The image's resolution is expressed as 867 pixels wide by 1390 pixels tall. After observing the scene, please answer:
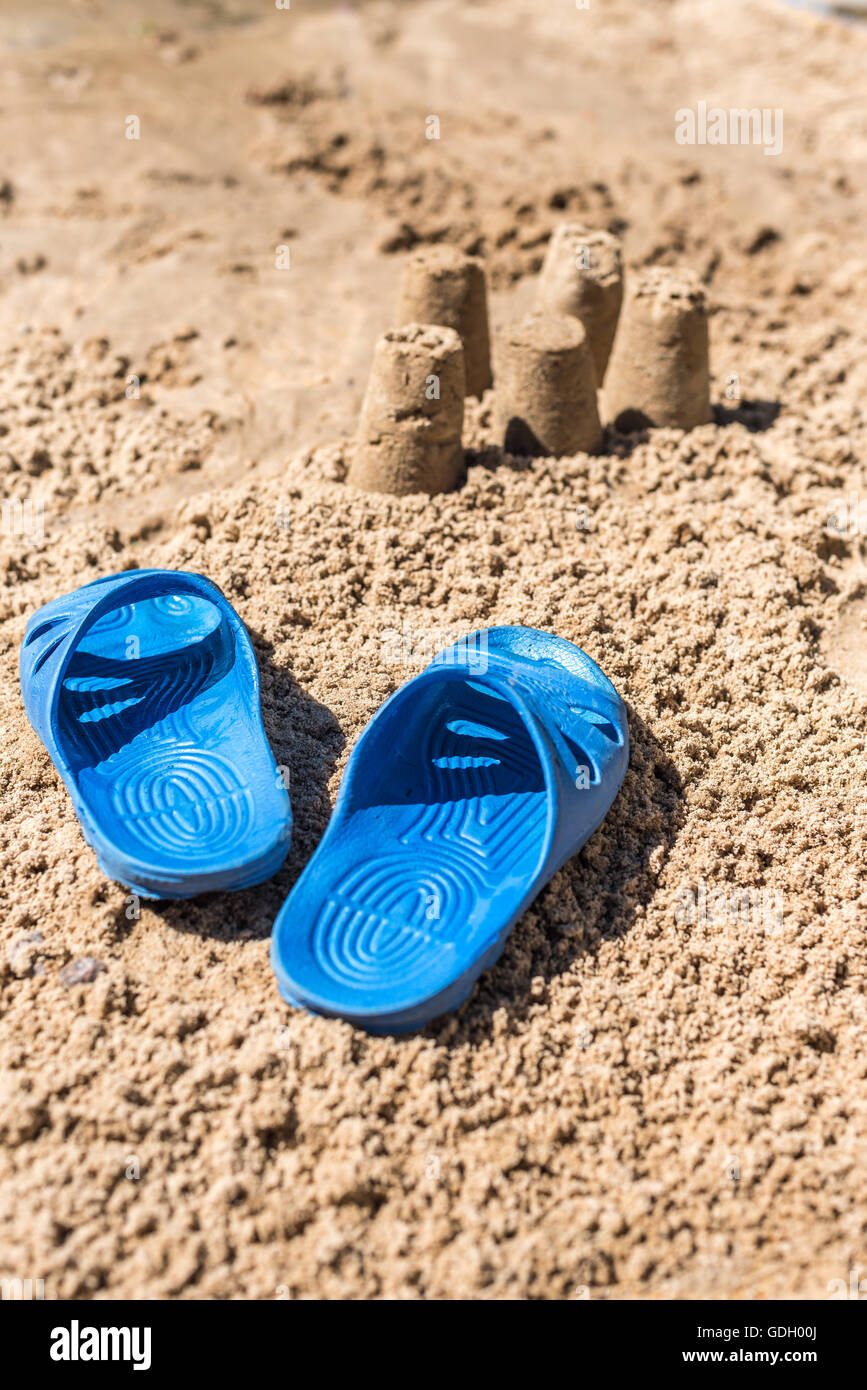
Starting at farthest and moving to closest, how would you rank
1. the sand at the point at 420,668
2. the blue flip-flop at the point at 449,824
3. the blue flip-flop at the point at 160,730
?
the blue flip-flop at the point at 160,730, the blue flip-flop at the point at 449,824, the sand at the point at 420,668

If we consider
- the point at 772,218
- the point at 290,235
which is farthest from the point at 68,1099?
the point at 772,218

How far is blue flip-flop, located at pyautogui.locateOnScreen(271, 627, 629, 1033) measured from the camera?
220cm

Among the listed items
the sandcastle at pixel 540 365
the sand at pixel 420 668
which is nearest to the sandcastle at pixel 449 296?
the sandcastle at pixel 540 365

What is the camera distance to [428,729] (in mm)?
2646

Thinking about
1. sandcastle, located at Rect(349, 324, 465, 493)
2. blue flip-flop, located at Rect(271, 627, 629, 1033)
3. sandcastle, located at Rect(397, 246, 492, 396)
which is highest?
sandcastle, located at Rect(397, 246, 492, 396)

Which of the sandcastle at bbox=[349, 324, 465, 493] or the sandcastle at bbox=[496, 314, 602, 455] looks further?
the sandcastle at bbox=[496, 314, 602, 455]

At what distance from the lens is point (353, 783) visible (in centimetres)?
246

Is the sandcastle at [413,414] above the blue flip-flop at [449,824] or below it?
above

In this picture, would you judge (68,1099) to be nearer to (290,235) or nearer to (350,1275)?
(350,1275)

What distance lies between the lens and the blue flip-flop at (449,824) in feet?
7.20

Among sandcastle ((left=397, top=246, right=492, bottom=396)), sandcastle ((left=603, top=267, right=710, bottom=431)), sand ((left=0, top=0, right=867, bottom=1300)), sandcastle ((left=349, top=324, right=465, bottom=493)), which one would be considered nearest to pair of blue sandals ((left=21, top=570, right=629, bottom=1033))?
sand ((left=0, top=0, right=867, bottom=1300))

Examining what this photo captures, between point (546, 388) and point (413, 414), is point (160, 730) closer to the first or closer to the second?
point (413, 414)

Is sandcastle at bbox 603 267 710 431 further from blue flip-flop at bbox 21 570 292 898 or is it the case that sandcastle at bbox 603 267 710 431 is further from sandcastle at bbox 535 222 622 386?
blue flip-flop at bbox 21 570 292 898

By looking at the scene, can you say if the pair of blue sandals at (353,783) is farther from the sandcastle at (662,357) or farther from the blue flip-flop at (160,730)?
the sandcastle at (662,357)
